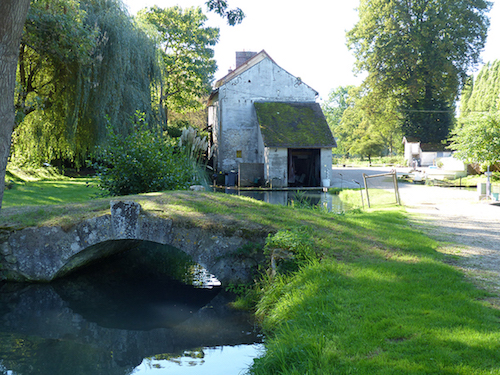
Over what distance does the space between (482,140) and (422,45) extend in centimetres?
2413


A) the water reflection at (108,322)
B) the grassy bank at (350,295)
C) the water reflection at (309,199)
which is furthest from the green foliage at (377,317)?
the water reflection at (309,199)

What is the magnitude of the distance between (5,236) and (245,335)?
4.64 meters

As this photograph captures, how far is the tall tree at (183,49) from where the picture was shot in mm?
32094

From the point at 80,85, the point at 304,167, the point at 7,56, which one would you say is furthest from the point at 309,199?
the point at 7,56

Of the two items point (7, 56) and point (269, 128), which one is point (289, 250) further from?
point (269, 128)

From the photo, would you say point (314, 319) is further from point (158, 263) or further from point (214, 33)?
point (214, 33)

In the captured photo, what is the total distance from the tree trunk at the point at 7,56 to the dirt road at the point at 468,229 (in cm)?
536

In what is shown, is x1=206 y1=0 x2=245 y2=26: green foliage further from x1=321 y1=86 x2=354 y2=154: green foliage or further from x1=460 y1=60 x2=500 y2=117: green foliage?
x1=321 y1=86 x2=354 y2=154: green foliage

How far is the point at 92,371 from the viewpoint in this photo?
4.96 meters

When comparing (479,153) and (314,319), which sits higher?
(479,153)

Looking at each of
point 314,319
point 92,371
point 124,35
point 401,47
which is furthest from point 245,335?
point 401,47

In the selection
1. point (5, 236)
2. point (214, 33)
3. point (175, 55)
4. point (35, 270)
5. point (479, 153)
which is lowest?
point (35, 270)

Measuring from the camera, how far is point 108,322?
639 cm

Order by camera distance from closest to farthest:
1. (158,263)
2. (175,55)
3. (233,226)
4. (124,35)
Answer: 1. (233,226)
2. (158,263)
3. (124,35)
4. (175,55)
